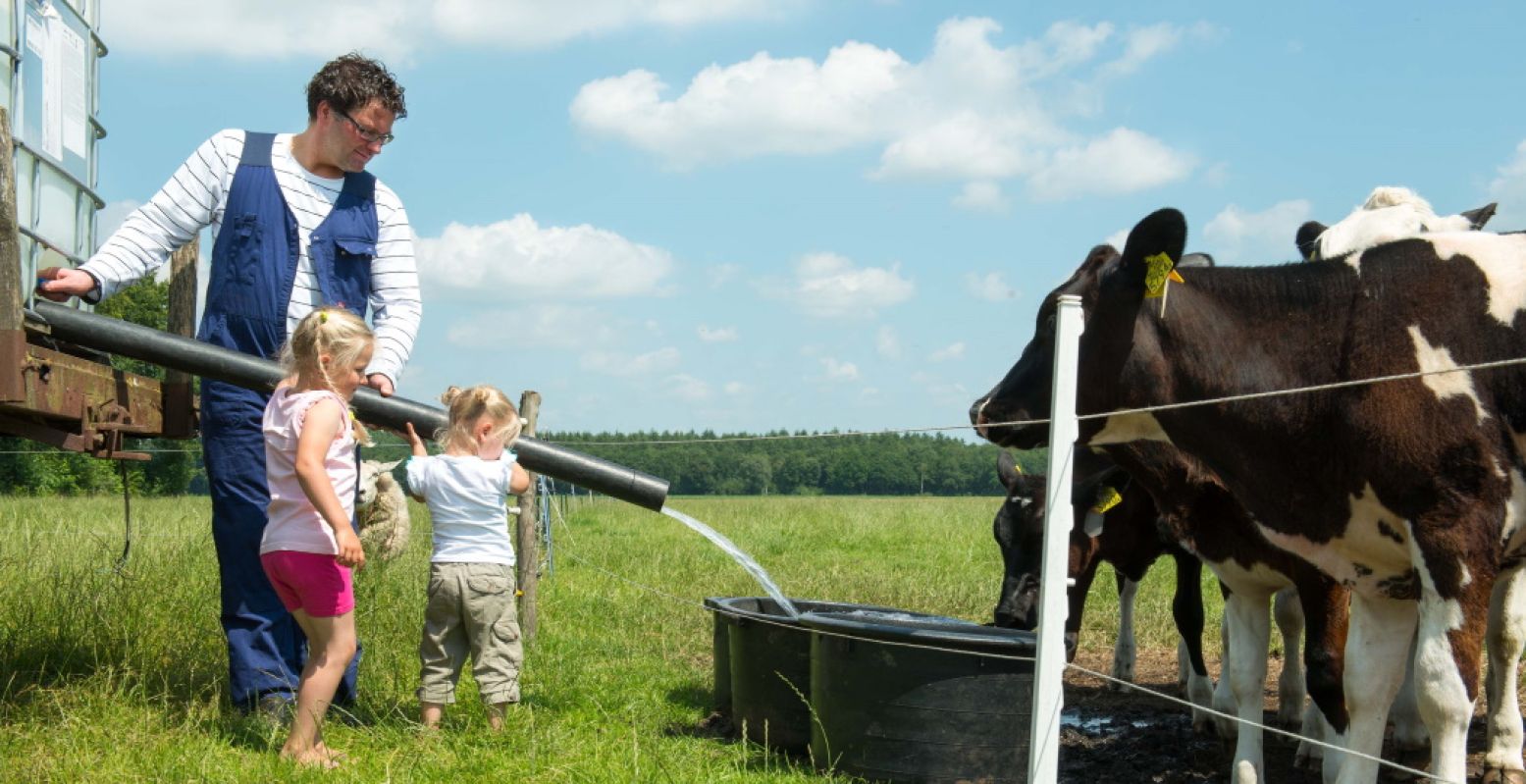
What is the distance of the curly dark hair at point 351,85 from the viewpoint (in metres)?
5.01

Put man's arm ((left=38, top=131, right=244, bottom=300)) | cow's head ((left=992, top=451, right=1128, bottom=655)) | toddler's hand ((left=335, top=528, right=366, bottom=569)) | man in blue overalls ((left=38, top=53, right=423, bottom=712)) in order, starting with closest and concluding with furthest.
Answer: toddler's hand ((left=335, top=528, right=366, bottom=569)) < man's arm ((left=38, top=131, right=244, bottom=300)) < man in blue overalls ((left=38, top=53, right=423, bottom=712)) < cow's head ((left=992, top=451, right=1128, bottom=655))

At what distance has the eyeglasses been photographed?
16.5ft

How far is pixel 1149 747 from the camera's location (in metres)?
6.17

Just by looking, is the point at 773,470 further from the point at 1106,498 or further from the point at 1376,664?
the point at 1376,664

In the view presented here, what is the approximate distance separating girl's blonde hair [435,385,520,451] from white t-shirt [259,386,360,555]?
2.25 feet

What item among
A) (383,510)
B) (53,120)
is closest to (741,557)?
(53,120)

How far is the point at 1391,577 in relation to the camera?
454 cm

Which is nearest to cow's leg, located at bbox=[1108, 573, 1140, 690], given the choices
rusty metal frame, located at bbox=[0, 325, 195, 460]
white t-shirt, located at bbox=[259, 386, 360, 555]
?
white t-shirt, located at bbox=[259, 386, 360, 555]

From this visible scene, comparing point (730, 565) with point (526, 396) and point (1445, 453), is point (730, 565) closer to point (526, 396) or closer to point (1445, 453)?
point (526, 396)

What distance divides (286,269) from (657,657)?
11.1 feet

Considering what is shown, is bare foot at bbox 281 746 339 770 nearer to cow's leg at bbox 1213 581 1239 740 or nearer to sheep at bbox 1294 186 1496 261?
cow's leg at bbox 1213 581 1239 740

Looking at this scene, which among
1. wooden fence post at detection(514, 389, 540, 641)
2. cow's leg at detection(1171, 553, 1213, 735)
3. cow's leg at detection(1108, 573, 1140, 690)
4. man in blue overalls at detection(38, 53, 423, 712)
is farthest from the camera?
cow's leg at detection(1108, 573, 1140, 690)

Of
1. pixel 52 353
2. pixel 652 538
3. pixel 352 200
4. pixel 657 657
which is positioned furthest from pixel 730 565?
pixel 52 353

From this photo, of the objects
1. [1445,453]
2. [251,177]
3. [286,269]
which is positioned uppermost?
[251,177]
